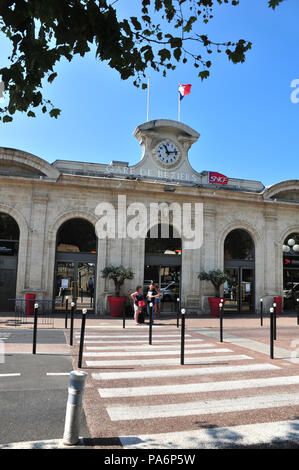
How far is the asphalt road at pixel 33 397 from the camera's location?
4016 mm

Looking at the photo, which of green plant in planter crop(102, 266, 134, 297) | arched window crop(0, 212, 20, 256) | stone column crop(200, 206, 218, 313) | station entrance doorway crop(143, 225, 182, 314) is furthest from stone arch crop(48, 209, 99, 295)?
stone column crop(200, 206, 218, 313)

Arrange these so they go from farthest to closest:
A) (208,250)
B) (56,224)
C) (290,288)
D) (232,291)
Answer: (290,288) < (232,291) < (208,250) < (56,224)

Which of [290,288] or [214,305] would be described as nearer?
[214,305]

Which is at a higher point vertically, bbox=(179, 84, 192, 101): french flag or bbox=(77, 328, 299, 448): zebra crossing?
A: bbox=(179, 84, 192, 101): french flag

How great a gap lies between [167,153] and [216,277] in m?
7.34

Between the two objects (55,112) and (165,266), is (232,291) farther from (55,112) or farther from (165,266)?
(55,112)

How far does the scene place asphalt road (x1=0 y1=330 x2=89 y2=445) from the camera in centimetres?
402

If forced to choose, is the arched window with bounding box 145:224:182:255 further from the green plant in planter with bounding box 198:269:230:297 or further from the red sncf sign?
the red sncf sign

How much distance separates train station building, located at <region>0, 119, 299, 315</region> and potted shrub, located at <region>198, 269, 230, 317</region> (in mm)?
603

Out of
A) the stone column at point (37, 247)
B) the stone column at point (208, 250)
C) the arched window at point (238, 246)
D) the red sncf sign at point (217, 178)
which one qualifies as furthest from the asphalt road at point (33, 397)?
the red sncf sign at point (217, 178)

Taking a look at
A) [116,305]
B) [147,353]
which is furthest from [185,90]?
[147,353]

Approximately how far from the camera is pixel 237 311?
19625 millimetres

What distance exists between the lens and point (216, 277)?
17.6 meters
